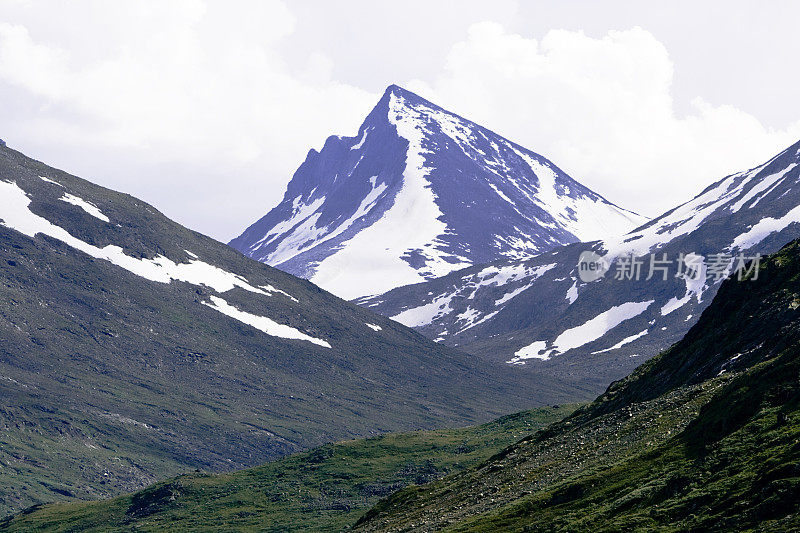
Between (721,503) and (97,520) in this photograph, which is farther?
(97,520)

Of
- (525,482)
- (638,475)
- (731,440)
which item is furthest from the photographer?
(525,482)

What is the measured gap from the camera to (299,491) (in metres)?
182

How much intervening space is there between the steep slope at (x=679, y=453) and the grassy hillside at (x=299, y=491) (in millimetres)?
67392

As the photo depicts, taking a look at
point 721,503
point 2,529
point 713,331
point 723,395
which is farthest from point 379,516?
point 2,529

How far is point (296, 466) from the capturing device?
197 m

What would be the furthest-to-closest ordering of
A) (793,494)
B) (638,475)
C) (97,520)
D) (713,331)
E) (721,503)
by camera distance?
(97,520) < (713,331) < (638,475) < (721,503) < (793,494)

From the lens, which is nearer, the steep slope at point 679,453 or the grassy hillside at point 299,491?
the steep slope at point 679,453

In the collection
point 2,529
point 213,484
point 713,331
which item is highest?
point 713,331

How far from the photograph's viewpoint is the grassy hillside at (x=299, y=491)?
556ft

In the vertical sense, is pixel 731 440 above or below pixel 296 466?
above

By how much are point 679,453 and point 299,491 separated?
128602 millimetres

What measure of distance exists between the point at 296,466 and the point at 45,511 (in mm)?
50263

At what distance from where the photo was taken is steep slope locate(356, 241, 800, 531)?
161 ft

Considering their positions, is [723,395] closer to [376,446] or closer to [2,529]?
[376,446]
